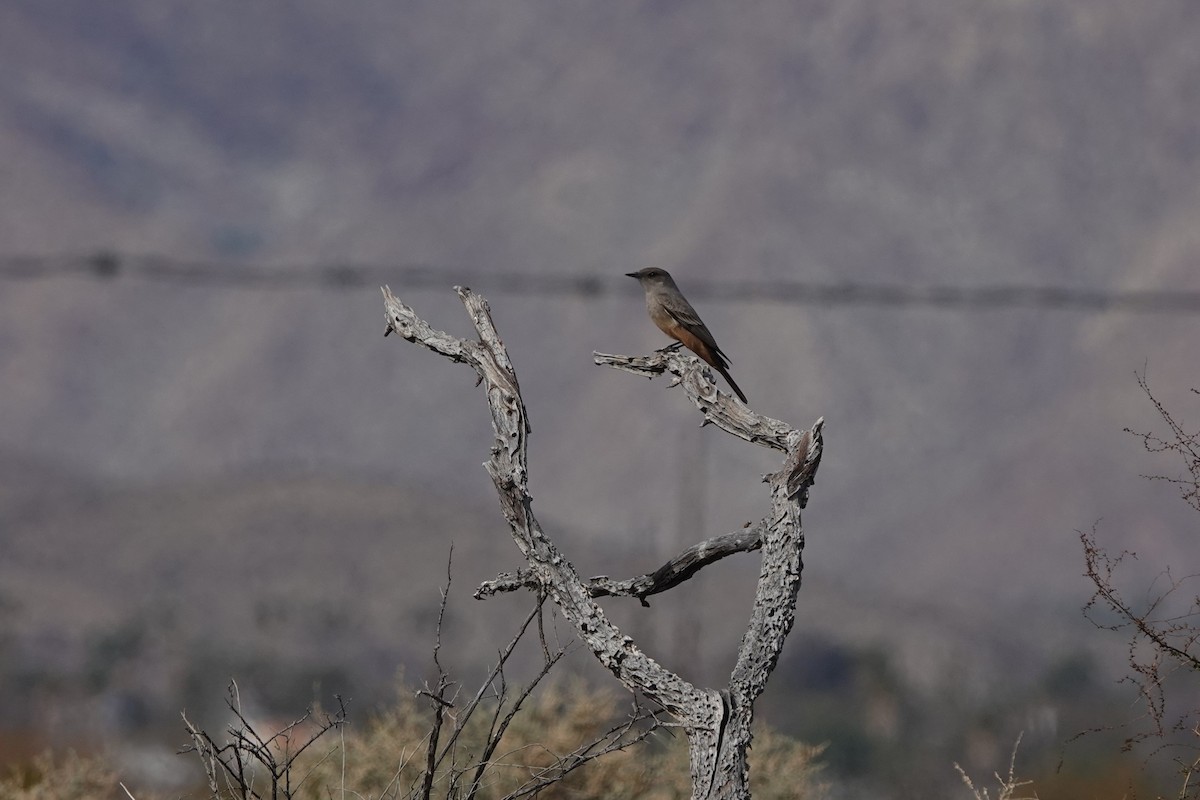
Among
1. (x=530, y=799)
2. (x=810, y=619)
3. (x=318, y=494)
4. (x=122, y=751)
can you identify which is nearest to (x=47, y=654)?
(x=318, y=494)

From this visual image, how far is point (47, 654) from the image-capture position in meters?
82.3

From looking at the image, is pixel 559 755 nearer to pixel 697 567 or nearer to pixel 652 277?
pixel 652 277

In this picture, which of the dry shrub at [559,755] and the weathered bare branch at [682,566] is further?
the dry shrub at [559,755]

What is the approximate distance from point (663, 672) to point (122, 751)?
877 cm

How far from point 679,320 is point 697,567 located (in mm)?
2309

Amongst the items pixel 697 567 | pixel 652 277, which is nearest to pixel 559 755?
pixel 652 277

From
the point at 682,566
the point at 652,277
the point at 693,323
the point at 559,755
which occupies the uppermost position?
the point at 652,277

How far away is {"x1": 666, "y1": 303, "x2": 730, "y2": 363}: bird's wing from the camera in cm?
851

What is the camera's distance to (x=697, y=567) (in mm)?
6766

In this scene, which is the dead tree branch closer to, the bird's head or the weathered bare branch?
the weathered bare branch

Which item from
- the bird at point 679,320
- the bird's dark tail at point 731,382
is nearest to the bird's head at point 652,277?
the bird at point 679,320

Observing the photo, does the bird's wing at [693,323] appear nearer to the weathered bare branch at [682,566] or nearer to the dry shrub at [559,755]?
the weathered bare branch at [682,566]

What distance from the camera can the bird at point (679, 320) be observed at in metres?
8.53

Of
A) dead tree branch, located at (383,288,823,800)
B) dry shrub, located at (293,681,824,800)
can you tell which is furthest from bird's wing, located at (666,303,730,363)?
dry shrub, located at (293,681,824,800)
